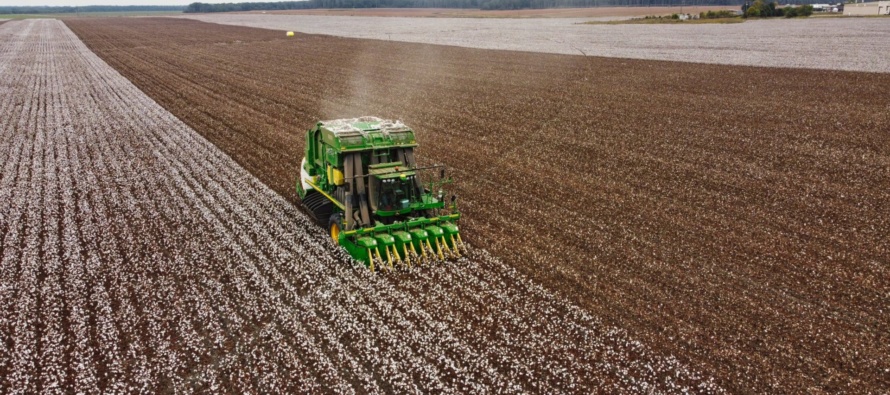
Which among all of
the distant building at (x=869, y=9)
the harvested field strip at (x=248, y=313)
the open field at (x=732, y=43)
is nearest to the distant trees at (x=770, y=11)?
the distant building at (x=869, y=9)

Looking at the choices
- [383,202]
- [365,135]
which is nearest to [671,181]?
[383,202]

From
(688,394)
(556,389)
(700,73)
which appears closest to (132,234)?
(556,389)

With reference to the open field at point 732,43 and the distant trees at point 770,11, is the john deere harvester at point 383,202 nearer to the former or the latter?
the open field at point 732,43

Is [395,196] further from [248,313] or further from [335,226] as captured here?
[248,313]

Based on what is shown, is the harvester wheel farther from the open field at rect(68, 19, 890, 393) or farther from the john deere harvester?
the open field at rect(68, 19, 890, 393)

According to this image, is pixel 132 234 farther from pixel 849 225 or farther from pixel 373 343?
pixel 849 225

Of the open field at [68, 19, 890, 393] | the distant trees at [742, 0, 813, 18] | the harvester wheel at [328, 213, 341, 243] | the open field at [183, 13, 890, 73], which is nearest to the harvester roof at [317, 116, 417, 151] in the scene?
the harvester wheel at [328, 213, 341, 243]
